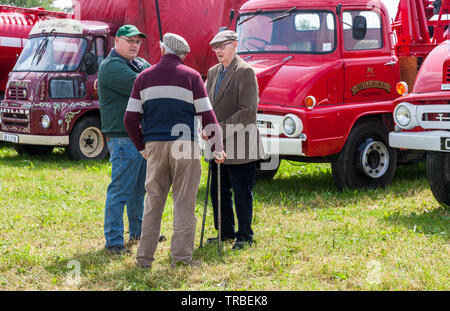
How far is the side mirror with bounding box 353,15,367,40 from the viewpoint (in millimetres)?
8273

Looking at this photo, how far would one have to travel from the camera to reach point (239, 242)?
19.7 ft

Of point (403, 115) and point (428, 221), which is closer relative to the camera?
point (428, 221)

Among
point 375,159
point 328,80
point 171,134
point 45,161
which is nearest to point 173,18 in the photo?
point 45,161

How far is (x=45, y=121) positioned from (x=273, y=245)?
653 centimetres

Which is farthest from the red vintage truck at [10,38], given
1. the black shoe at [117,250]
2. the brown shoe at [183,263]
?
the brown shoe at [183,263]

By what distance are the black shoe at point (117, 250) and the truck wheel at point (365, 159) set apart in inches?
132

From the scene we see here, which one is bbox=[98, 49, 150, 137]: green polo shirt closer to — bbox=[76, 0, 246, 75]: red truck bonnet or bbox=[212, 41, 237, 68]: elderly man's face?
bbox=[212, 41, 237, 68]: elderly man's face

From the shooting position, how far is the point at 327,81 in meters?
7.97

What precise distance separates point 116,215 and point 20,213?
2.11m

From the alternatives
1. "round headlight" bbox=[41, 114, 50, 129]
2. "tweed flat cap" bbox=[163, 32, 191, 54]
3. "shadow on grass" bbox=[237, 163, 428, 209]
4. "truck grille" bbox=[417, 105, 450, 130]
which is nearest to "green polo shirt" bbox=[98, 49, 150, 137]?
"tweed flat cap" bbox=[163, 32, 191, 54]

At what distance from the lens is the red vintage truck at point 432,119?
21.4 ft

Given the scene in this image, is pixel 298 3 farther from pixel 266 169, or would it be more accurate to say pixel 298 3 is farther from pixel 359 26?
pixel 266 169

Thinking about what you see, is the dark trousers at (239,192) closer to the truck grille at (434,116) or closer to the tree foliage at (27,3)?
the truck grille at (434,116)

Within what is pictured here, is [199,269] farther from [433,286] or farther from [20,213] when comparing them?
[20,213]
